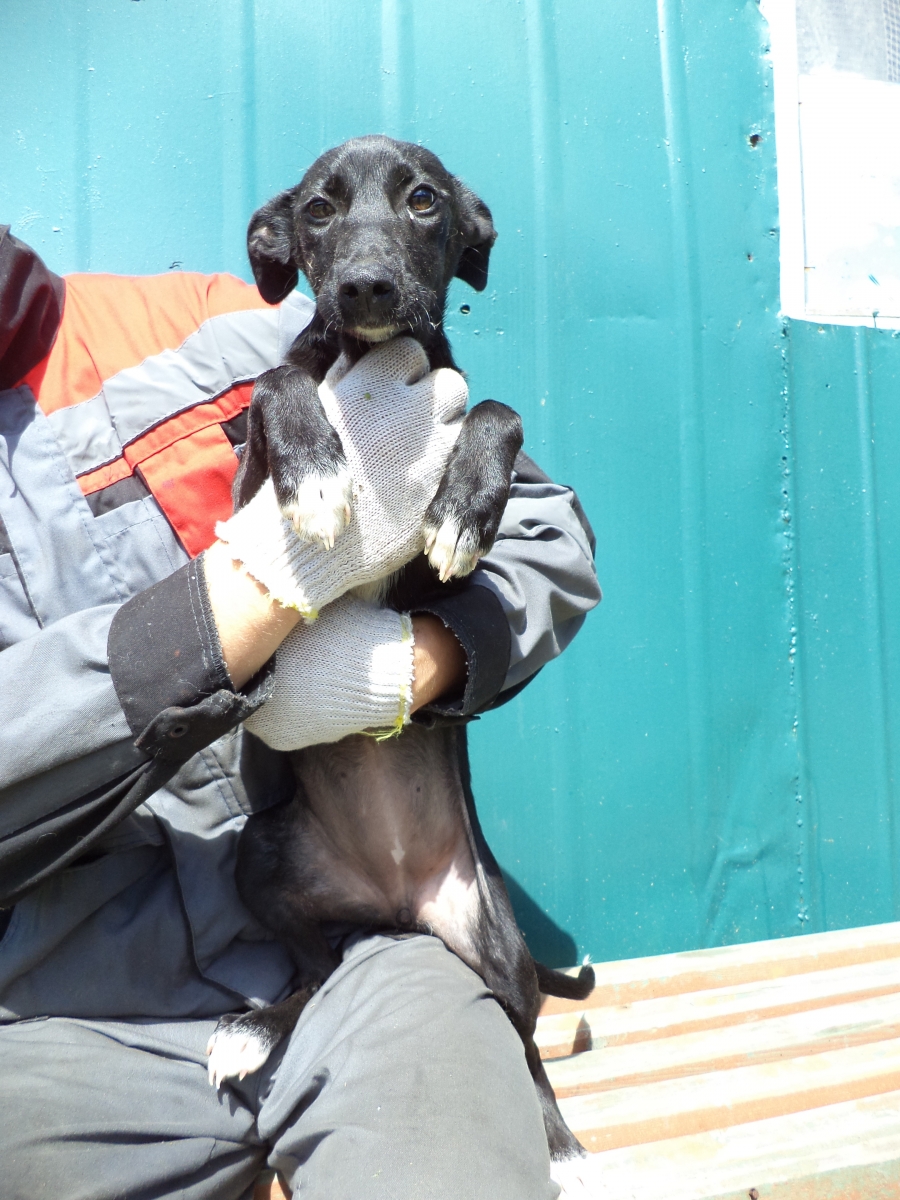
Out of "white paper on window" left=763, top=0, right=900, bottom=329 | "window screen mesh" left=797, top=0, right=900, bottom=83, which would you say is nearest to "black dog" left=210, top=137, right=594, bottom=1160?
"white paper on window" left=763, top=0, right=900, bottom=329

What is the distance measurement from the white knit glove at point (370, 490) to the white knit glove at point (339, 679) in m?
0.08

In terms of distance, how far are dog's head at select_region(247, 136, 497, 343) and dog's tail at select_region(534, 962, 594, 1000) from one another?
1.43 meters

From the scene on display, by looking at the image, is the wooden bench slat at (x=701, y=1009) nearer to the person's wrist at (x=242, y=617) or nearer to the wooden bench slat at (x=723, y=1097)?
the wooden bench slat at (x=723, y=1097)

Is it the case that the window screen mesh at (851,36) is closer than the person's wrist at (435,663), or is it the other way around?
the person's wrist at (435,663)

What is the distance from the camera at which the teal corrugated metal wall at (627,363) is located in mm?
2521

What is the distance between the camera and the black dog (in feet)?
5.20

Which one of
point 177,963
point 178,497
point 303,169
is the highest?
point 303,169

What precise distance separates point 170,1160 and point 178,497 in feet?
3.57

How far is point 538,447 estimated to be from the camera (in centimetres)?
268

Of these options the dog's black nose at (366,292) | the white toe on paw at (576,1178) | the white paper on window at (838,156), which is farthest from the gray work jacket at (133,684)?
the white paper on window at (838,156)

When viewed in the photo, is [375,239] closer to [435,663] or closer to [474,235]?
[474,235]

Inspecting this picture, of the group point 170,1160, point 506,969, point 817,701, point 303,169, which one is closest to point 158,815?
point 170,1160

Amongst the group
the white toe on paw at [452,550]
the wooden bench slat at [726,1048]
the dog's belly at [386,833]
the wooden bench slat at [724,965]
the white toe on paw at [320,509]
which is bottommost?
the wooden bench slat at [724,965]

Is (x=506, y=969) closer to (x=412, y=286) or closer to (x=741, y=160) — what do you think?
(x=412, y=286)
